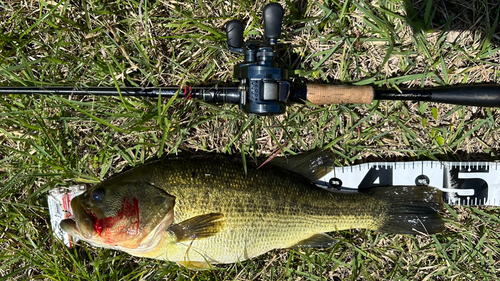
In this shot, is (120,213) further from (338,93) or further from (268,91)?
(338,93)

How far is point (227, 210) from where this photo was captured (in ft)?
8.68

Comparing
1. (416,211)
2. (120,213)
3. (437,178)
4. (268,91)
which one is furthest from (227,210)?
(437,178)

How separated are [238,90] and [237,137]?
56 cm

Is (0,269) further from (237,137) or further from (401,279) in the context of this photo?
(401,279)

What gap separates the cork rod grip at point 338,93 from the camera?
8.93ft

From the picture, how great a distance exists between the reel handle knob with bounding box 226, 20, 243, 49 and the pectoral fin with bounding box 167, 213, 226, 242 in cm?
130

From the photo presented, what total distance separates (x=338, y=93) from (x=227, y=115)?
3.18 feet

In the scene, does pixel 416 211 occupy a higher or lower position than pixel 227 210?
lower

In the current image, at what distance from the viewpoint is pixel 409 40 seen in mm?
3000

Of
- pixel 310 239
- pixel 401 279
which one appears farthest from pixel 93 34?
pixel 401 279

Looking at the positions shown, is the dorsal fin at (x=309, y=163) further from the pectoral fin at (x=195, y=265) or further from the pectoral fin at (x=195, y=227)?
the pectoral fin at (x=195, y=265)

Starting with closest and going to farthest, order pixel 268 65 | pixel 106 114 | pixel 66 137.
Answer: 1. pixel 268 65
2. pixel 106 114
3. pixel 66 137

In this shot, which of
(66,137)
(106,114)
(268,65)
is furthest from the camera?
(66,137)

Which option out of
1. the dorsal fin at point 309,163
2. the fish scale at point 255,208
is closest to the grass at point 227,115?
the dorsal fin at point 309,163
